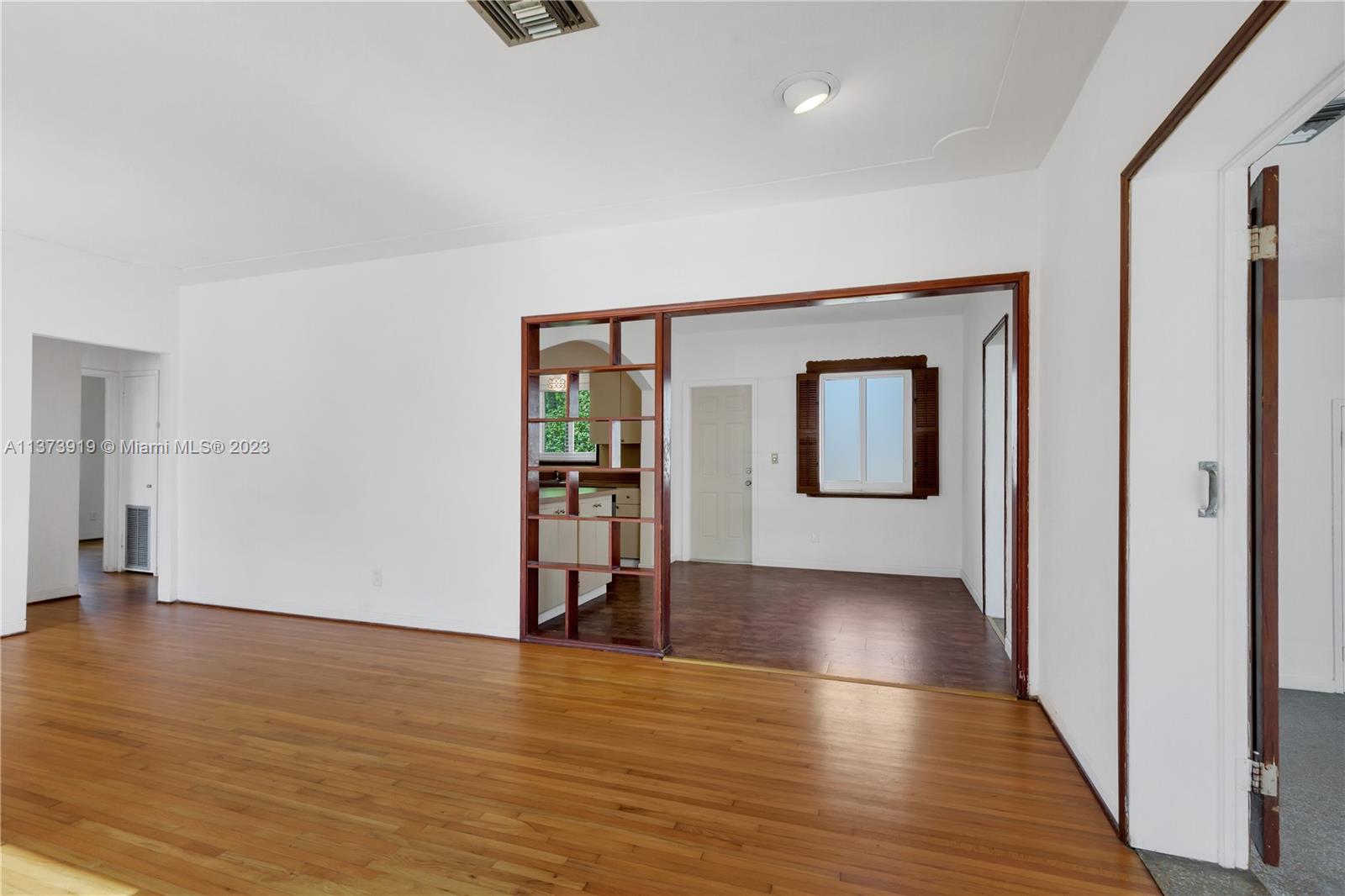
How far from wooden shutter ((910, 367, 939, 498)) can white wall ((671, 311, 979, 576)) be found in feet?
0.26

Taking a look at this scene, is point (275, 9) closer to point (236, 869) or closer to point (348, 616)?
point (236, 869)

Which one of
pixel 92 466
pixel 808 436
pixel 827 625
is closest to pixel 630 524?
pixel 808 436

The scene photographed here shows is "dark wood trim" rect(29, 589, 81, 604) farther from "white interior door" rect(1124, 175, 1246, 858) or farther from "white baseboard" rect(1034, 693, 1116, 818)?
"white interior door" rect(1124, 175, 1246, 858)

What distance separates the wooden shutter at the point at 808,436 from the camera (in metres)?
6.95

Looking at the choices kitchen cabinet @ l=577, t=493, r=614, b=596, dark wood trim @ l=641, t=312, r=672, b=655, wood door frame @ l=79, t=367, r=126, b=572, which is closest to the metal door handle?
Result: dark wood trim @ l=641, t=312, r=672, b=655

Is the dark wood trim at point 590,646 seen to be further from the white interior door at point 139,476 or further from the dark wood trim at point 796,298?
the white interior door at point 139,476

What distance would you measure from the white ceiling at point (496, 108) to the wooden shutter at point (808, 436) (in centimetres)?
345

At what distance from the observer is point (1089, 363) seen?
7.98 feet

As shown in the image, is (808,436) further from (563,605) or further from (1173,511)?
(1173,511)

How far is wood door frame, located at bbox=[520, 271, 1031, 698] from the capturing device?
3.32 metres

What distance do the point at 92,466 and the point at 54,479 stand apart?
14.3 ft

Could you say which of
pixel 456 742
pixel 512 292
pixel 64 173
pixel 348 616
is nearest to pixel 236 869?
pixel 456 742

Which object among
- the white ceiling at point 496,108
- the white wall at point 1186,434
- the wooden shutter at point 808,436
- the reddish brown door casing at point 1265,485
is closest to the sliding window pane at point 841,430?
the wooden shutter at point 808,436

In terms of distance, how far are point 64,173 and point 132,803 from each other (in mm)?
3356
